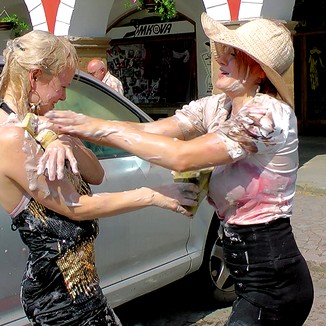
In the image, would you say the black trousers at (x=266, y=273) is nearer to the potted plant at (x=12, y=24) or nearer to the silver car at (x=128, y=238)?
the silver car at (x=128, y=238)

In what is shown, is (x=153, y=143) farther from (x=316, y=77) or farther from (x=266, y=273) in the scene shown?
(x=316, y=77)

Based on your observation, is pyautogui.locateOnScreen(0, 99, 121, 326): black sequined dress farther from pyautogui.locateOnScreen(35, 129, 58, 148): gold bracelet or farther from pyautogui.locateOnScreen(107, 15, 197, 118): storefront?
pyautogui.locateOnScreen(107, 15, 197, 118): storefront

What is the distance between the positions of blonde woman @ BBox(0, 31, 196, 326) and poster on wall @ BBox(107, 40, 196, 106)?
1231 cm

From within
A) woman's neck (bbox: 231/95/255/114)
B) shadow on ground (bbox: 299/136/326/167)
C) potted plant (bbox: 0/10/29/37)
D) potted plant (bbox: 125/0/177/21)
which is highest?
woman's neck (bbox: 231/95/255/114)

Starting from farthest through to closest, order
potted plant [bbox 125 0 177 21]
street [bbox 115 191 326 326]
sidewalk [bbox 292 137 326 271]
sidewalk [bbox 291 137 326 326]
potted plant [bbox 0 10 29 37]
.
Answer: potted plant [bbox 0 10 29 37] → potted plant [bbox 125 0 177 21] → sidewalk [bbox 292 137 326 271] → sidewalk [bbox 291 137 326 326] → street [bbox 115 191 326 326]

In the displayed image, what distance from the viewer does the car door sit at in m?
3.80

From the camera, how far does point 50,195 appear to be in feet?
7.39

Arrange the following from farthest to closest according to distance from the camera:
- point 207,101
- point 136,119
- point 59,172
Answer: point 136,119 → point 207,101 → point 59,172

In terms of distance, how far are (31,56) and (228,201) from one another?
0.86 m

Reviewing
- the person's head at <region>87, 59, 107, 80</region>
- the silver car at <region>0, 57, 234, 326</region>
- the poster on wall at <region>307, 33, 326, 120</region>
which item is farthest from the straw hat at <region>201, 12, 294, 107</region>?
the poster on wall at <region>307, 33, 326, 120</region>

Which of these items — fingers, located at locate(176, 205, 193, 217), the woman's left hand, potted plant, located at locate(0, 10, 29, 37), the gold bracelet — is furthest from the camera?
potted plant, located at locate(0, 10, 29, 37)

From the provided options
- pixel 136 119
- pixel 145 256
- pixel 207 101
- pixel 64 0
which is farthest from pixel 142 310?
pixel 64 0

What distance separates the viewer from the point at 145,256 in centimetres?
409

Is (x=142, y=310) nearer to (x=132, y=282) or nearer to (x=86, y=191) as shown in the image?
(x=132, y=282)
